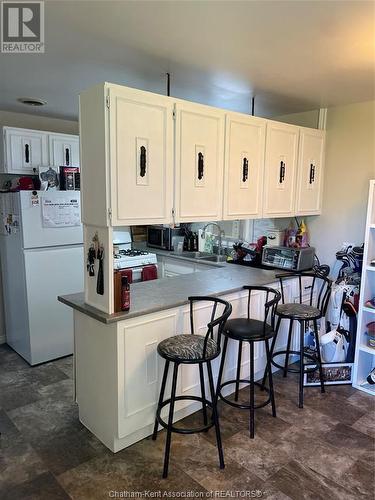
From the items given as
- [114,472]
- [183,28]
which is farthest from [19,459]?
[183,28]

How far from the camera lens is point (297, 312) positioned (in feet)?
9.48

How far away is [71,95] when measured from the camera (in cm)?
311

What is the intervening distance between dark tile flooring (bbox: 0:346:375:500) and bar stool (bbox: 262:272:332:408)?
10.4 inches

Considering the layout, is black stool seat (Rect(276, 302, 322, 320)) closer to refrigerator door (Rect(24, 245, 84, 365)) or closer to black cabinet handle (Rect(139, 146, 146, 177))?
black cabinet handle (Rect(139, 146, 146, 177))

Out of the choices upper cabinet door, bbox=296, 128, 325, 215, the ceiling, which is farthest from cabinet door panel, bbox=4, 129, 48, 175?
upper cabinet door, bbox=296, 128, 325, 215

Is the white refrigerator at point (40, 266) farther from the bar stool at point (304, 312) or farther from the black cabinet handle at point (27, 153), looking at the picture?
the bar stool at point (304, 312)

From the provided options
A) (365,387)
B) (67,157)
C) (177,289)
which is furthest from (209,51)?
(365,387)

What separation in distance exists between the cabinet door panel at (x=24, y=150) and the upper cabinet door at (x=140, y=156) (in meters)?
1.84

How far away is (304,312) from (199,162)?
4.64ft

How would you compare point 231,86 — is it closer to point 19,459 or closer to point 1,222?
point 1,222

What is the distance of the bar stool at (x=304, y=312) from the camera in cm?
285

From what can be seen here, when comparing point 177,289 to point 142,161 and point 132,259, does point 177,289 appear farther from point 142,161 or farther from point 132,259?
point 132,259

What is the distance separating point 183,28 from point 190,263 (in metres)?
2.69

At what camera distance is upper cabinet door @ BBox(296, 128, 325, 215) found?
3449 mm
